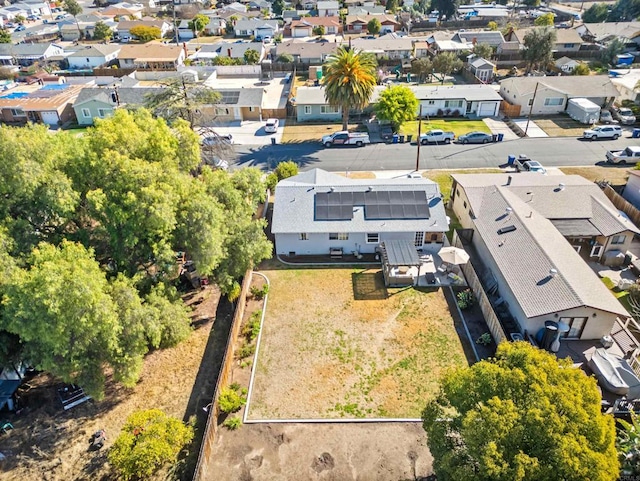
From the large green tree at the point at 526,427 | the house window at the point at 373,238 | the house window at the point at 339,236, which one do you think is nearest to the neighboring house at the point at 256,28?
the house window at the point at 339,236

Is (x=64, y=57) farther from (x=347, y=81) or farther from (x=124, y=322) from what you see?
(x=124, y=322)

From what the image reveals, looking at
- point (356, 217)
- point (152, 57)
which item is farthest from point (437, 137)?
point (152, 57)

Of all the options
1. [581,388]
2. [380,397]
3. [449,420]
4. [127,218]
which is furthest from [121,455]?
[581,388]

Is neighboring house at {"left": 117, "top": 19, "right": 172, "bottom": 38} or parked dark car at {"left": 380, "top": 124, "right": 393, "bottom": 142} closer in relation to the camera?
parked dark car at {"left": 380, "top": 124, "right": 393, "bottom": 142}

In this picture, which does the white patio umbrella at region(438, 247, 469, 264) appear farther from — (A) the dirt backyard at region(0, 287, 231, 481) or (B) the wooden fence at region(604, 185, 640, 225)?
(B) the wooden fence at region(604, 185, 640, 225)

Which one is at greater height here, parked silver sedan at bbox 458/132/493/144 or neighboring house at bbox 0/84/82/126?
neighboring house at bbox 0/84/82/126

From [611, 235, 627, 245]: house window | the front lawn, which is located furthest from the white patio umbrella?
the front lawn

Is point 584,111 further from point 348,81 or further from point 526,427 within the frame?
point 526,427
